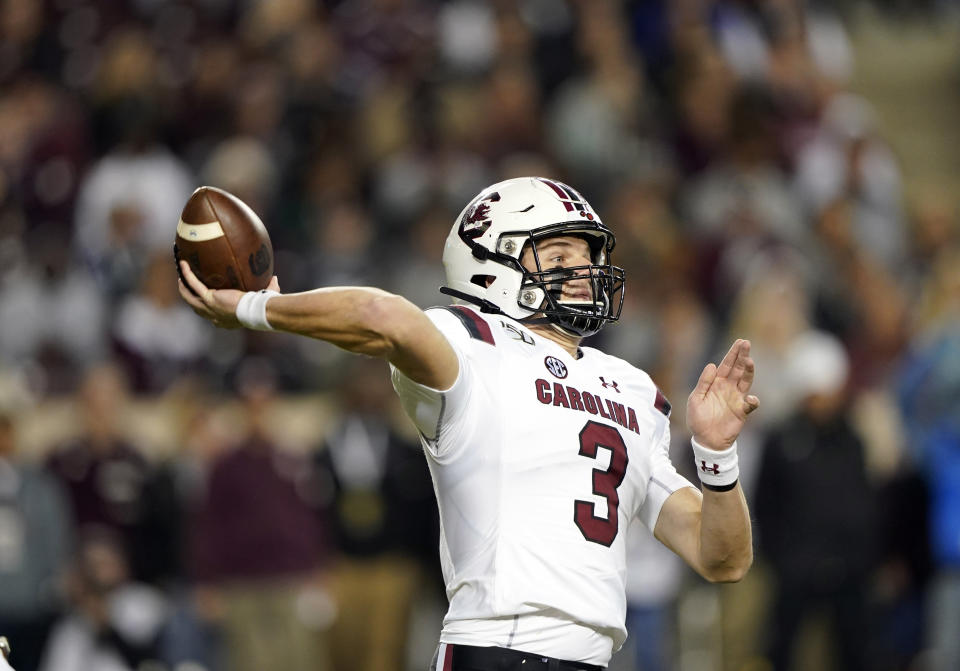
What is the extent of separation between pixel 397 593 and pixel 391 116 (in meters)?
4.30

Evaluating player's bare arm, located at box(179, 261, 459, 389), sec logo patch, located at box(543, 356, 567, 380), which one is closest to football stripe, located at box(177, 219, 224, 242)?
player's bare arm, located at box(179, 261, 459, 389)

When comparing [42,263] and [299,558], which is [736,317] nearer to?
[299,558]

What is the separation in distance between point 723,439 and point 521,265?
805mm

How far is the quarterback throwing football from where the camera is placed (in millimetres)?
4188

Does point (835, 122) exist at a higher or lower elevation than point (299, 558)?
higher

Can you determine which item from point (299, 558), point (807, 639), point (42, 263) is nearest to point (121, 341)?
point (42, 263)

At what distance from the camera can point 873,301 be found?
10.5m

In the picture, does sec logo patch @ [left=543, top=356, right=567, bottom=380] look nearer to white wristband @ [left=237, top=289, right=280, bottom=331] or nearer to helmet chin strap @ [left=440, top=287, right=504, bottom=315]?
helmet chin strap @ [left=440, top=287, right=504, bottom=315]

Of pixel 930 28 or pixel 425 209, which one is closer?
pixel 425 209

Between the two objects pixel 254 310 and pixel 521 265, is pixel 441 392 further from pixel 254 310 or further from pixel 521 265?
pixel 521 265

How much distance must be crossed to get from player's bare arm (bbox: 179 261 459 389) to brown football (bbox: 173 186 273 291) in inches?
5.1

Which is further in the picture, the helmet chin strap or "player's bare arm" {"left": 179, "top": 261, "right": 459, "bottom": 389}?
the helmet chin strap

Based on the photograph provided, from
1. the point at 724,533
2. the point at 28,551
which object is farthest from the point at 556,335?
the point at 28,551

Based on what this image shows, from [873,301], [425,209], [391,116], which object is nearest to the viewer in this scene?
[873,301]
